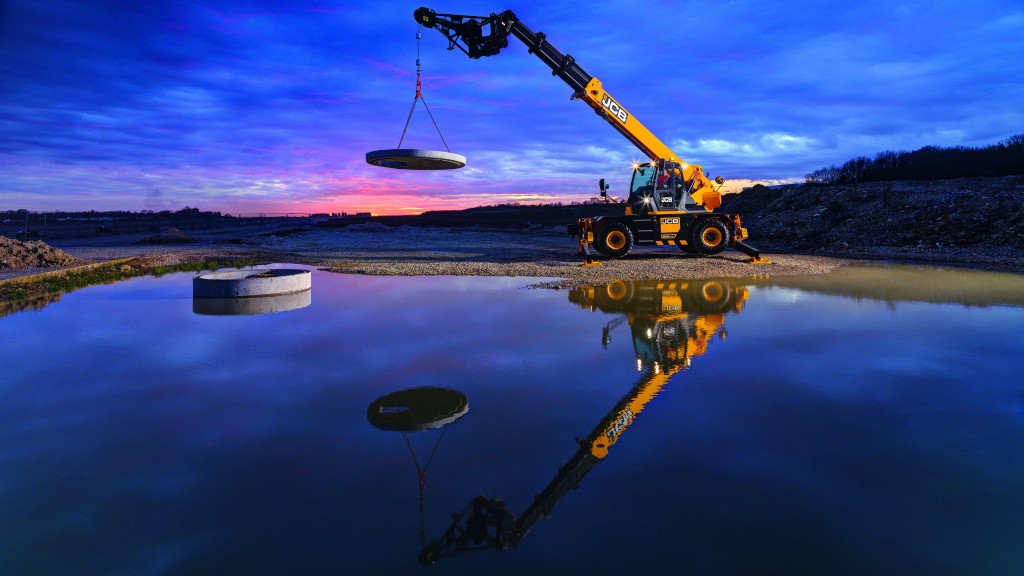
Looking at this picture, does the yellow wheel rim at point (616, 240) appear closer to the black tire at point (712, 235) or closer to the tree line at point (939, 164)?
the black tire at point (712, 235)

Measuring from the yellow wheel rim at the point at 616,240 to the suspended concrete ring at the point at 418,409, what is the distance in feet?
48.9

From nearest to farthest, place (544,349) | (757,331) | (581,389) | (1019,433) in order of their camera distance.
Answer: (1019,433)
(581,389)
(544,349)
(757,331)

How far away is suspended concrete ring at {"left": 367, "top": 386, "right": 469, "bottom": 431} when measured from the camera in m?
4.92

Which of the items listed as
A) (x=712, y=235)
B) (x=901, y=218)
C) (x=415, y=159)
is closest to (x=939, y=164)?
(x=901, y=218)

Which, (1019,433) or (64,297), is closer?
(1019,433)

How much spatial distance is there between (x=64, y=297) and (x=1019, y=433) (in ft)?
52.8

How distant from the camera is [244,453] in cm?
437

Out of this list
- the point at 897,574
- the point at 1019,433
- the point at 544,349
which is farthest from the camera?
the point at 544,349

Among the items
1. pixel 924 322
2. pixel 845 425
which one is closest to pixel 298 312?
pixel 845 425

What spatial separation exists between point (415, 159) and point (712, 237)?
12.8 meters

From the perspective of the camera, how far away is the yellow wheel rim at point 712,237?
20234mm

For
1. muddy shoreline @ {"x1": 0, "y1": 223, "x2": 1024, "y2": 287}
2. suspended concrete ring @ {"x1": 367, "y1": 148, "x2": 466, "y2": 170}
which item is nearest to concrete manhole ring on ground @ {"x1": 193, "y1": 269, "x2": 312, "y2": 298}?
suspended concrete ring @ {"x1": 367, "y1": 148, "x2": 466, "y2": 170}

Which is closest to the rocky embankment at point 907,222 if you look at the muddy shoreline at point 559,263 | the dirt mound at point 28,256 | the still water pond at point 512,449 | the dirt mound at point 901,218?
the dirt mound at point 901,218

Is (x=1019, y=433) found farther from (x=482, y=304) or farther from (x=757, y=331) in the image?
(x=482, y=304)
